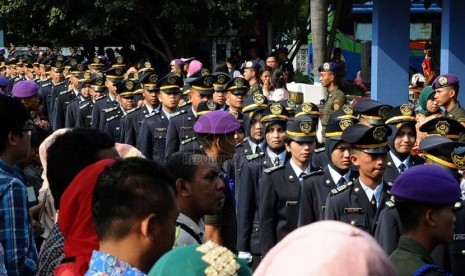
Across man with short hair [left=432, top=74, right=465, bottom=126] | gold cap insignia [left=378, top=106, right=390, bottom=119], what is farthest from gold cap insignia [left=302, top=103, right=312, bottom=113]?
man with short hair [left=432, top=74, right=465, bottom=126]

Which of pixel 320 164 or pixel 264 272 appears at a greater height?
pixel 264 272

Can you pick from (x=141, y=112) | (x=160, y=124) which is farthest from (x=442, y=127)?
(x=141, y=112)

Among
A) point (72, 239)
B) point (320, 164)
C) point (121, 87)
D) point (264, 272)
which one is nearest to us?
point (264, 272)

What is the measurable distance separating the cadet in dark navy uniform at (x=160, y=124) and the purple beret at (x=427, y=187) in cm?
723

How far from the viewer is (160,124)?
11.5m

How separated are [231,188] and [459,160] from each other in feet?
4.92

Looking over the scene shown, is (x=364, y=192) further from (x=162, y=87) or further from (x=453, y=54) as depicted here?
(x=453, y=54)

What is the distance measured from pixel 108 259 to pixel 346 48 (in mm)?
27576

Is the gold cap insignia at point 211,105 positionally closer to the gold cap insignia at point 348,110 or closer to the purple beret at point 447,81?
the gold cap insignia at point 348,110

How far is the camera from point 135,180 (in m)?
3.21

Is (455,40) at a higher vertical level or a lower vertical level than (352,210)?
higher

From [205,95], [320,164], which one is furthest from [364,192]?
[205,95]

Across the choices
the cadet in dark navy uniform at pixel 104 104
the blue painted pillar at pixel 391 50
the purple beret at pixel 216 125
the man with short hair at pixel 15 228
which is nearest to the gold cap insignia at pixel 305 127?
the purple beret at pixel 216 125

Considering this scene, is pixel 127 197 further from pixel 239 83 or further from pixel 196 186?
pixel 239 83
